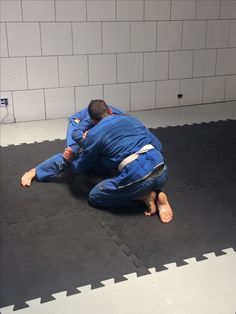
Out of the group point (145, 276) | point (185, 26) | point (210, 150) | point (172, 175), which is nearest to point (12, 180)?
point (172, 175)

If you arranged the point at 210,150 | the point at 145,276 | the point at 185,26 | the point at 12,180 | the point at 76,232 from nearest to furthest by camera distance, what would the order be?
1. the point at 145,276
2. the point at 76,232
3. the point at 12,180
4. the point at 210,150
5. the point at 185,26

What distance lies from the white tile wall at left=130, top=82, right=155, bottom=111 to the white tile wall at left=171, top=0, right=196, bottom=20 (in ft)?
3.12

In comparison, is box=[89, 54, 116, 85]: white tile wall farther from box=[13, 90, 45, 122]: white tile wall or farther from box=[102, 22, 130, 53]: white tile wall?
box=[13, 90, 45, 122]: white tile wall

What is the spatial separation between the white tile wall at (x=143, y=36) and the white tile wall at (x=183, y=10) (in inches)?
13.3

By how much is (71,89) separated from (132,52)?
3.10 feet

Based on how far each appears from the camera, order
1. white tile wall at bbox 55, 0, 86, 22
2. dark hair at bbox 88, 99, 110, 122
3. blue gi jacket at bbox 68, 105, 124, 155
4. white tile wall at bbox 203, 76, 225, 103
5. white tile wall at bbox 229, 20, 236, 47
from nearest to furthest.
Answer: dark hair at bbox 88, 99, 110, 122 < blue gi jacket at bbox 68, 105, 124, 155 < white tile wall at bbox 55, 0, 86, 22 < white tile wall at bbox 229, 20, 236, 47 < white tile wall at bbox 203, 76, 225, 103

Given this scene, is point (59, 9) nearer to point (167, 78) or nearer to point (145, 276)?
point (167, 78)

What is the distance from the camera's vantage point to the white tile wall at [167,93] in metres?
5.84

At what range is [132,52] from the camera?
5.52 m

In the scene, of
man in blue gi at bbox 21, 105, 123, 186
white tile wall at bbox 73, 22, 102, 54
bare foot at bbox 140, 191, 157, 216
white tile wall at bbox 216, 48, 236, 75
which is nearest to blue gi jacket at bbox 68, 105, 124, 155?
man in blue gi at bbox 21, 105, 123, 186

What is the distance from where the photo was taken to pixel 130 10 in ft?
17.6

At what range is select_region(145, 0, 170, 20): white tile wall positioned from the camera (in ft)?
17.9

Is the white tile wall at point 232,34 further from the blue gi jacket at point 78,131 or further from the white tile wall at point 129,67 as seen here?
the blue gi jacket at point 78,131

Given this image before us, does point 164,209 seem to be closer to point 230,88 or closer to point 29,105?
point 29,105
